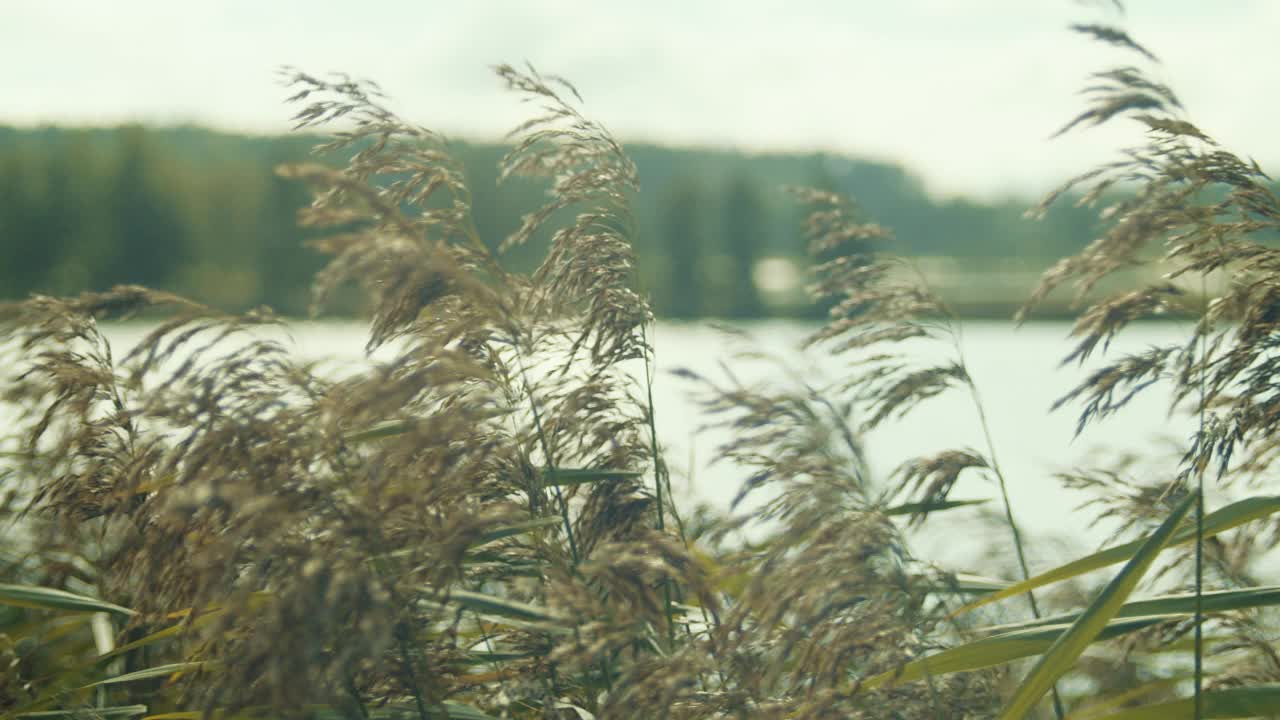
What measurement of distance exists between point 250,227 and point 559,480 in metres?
76.6

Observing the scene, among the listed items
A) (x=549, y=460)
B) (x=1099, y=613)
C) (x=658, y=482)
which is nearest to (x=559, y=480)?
(x=549, y=460)

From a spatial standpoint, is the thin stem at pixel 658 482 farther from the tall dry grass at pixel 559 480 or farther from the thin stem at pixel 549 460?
the thin stem at pixel 549 460

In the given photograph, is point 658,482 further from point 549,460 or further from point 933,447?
point 933,447

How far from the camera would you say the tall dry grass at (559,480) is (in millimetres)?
1706

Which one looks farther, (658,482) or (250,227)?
(250,227)

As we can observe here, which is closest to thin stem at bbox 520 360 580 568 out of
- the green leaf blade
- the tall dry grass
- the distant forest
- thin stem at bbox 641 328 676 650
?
the tall dry grass

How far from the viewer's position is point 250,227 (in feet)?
239

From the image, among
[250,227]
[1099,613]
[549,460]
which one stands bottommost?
[250,227]

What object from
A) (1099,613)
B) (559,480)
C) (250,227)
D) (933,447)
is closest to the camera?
(1099,613)

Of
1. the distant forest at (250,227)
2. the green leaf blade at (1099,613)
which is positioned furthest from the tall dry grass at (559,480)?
the distant forest at (250,227)

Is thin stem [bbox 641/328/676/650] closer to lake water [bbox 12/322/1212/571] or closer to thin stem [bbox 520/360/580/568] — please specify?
lake water [bbox 12/322/1212/571]

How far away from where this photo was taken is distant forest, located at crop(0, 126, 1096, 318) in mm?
64312

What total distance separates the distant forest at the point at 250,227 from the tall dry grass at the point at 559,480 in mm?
49268

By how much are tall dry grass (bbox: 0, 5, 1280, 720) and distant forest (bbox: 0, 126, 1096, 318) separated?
4927 cm
